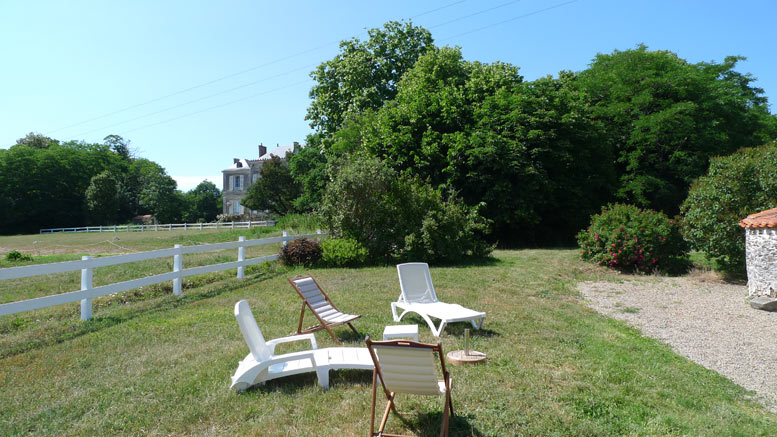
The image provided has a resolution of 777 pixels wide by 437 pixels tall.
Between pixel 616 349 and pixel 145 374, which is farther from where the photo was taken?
pixel 616 349

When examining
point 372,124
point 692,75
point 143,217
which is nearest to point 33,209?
point 143,217

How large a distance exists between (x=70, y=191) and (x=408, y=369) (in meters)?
70.4

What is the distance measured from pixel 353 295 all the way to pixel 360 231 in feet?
20.9

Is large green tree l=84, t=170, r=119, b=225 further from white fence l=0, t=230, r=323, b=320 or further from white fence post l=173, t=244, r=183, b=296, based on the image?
white fence post l=173, t=244, r=183, b=296

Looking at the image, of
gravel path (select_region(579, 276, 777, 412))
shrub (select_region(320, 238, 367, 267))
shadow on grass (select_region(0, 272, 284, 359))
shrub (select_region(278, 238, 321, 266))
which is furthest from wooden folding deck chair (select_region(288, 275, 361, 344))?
shrub (select_region(278, 238, 321, 266))

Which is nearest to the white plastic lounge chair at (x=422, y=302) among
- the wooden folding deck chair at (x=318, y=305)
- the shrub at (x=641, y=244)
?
the wooden folding deck chair at (x=318, y=305)

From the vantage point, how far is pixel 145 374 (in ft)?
16.5

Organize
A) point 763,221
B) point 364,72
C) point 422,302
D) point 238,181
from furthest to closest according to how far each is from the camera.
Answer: point 238,181, point 364,72, point 763,221, point 422,302

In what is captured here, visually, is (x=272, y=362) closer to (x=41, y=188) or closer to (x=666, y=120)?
(x=666, y=120)

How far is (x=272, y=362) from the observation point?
4.54 m

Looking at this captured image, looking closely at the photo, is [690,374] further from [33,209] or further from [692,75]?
[33,209]

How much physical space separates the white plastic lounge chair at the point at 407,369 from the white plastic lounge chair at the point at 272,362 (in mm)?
947

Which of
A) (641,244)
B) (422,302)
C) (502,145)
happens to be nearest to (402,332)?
(422,302)

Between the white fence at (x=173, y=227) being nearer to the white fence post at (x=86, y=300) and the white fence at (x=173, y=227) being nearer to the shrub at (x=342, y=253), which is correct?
the shrub at (x=342, y=253)
